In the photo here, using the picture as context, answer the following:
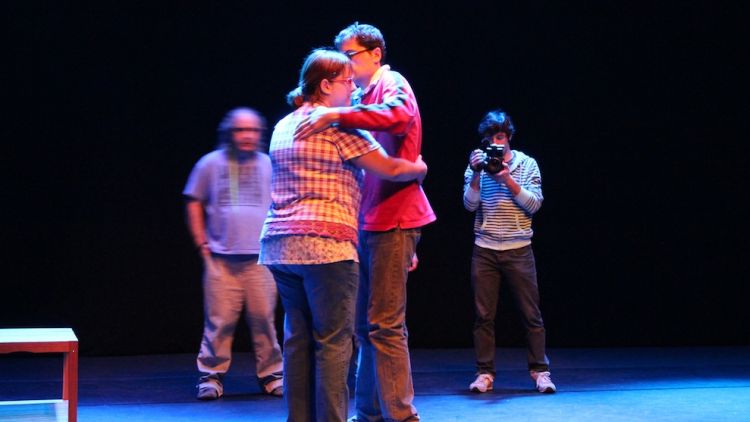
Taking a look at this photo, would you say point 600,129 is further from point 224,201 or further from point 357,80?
point 357,80

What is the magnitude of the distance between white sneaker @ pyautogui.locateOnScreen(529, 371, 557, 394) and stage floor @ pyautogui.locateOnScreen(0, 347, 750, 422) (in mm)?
42

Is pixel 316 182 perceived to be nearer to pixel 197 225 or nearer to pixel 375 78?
pixel 375 78

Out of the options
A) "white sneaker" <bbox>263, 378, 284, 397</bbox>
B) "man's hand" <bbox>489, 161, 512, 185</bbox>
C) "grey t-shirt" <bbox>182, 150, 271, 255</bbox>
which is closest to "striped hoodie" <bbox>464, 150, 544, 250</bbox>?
"man's hand" <bbox>489, 161, 512, 185</bbox>

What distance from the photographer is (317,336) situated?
278 centimetres

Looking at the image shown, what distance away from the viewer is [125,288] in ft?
18.3

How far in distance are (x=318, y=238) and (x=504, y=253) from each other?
2.01m

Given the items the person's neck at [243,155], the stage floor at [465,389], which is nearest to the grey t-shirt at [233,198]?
the person's neck at [243,155]

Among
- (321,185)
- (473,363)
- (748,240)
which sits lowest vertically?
(473,363)

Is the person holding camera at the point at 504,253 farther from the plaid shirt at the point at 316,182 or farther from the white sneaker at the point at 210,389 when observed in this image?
the plaid shirt at the point at 316,182

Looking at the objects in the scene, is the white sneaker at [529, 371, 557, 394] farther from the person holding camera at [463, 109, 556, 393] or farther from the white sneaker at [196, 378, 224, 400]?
the white sneaker at [196, 378, 224, 400]

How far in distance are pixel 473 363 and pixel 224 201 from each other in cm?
198

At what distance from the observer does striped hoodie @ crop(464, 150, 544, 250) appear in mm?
4543

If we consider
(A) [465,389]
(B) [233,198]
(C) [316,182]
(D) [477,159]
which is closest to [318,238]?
(C) [316,182]

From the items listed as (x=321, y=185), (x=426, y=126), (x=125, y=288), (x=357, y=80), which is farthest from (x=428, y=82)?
(x=321, y=185)
